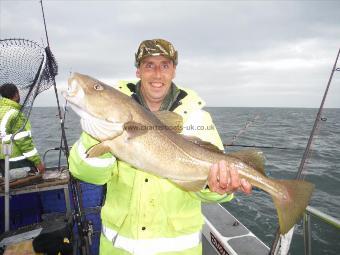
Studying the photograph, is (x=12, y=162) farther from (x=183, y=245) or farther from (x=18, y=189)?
(x=183, y=245)

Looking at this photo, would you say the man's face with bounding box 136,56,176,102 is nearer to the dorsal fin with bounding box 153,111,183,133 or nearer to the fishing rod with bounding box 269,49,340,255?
the dorsal fin with bounding box 153,111,183,133

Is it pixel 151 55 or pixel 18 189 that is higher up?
pixel 151 55

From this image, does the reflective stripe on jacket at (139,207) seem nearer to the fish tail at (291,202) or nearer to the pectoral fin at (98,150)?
the pectoral fin at (98,150)

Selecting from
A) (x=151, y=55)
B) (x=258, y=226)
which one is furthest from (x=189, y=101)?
(x=258, y=226)

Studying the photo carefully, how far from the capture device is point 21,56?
5.30m

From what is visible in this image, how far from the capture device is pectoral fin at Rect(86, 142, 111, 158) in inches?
113

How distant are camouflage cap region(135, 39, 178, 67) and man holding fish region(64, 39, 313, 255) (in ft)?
2.64

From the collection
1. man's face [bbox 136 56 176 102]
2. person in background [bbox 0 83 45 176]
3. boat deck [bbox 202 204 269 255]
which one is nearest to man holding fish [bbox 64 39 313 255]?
man's face [bbox 136 56 176 102]

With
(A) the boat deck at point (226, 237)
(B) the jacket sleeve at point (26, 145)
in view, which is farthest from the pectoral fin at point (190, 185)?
(B) the jacket sleeve at point (26, 145)

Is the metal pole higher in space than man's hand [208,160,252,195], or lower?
lower

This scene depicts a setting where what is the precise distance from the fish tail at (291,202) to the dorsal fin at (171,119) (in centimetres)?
136

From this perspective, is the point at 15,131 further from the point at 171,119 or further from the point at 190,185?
the point at 190,185

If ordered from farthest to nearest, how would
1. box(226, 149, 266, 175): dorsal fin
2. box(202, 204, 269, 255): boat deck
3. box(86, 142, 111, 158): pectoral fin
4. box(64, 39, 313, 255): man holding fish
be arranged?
box(202, 204, 269, 255): boat deck < box(226, 149, 266, 175): dorsal fin < box(64, 39, 313, 255): man holding fish < box(86, 142, 111, 158): pectoral fin

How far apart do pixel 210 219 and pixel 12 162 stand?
16.5 ft
